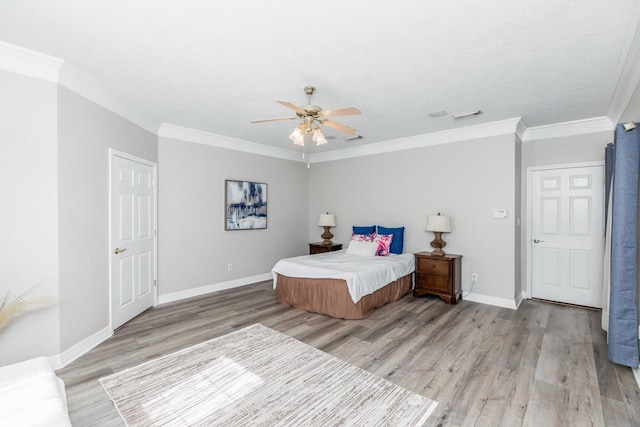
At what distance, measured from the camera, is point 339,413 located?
2.08 meters

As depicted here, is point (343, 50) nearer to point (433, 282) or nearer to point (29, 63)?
point (29, 63)

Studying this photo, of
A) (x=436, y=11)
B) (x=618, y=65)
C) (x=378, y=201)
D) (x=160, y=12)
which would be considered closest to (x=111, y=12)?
(x=160, y=12)

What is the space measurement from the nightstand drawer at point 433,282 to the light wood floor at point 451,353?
0.20 metres

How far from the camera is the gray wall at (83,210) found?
2729 millimetres

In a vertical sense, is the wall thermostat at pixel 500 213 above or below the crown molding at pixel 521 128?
below

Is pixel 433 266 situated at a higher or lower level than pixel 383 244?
lower

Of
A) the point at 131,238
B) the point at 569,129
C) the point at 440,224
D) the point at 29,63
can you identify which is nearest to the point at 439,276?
the point at 440,224

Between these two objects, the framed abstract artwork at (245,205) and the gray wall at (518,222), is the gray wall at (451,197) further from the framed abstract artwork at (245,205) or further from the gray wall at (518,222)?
the framed abstract artwork at (245,205)

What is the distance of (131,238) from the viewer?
381cm

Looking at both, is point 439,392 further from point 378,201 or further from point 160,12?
point 378,201

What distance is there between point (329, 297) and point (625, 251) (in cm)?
296

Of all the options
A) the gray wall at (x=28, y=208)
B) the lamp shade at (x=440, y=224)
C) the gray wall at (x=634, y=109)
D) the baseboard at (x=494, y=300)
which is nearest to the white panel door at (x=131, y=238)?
the gray wall at (x=28, y=208)

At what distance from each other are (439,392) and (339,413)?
32.0 inches

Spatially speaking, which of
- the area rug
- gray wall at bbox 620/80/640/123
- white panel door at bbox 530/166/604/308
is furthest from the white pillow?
gray wall at bbox 620/80/640/123
